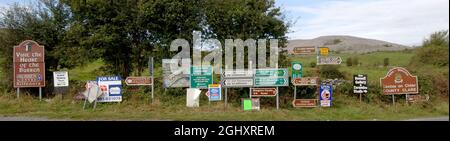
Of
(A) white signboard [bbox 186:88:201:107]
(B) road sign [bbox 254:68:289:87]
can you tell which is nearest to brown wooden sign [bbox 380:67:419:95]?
(B) road sign [bbox 254:68:289:87]

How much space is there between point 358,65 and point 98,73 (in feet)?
80.1

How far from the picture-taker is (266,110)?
16359mm

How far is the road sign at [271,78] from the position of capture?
17047 millimetres

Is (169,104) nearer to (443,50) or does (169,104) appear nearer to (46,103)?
(46,103)

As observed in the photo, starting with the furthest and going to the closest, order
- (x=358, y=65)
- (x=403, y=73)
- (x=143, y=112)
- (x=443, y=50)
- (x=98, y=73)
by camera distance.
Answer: (x=358, y=65)
(x=443, y=50)
(x=98, y=73)
(x=403, y=73)
(x=143, y=112)

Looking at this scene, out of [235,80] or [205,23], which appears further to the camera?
[205,23]

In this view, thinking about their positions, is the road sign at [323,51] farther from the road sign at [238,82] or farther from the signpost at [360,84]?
the road sign at [238,82]

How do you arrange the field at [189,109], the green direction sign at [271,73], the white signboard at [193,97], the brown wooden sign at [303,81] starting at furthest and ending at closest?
the brown wooden sign at [303,81], the green direction sign at [271,73], the white signboard at [193,97], the field at [189,109]

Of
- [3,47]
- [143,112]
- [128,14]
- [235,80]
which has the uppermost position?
[128,14]

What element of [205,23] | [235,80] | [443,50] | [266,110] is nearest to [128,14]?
[205,23]

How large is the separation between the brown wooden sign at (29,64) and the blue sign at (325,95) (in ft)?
38.3

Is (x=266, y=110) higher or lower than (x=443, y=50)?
lower

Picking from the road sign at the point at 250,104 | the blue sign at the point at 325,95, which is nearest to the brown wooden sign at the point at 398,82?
the blue sign at the point at 325,95

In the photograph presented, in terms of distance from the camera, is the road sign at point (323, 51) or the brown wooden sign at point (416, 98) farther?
the brown wooden sign at point (416, 98)
